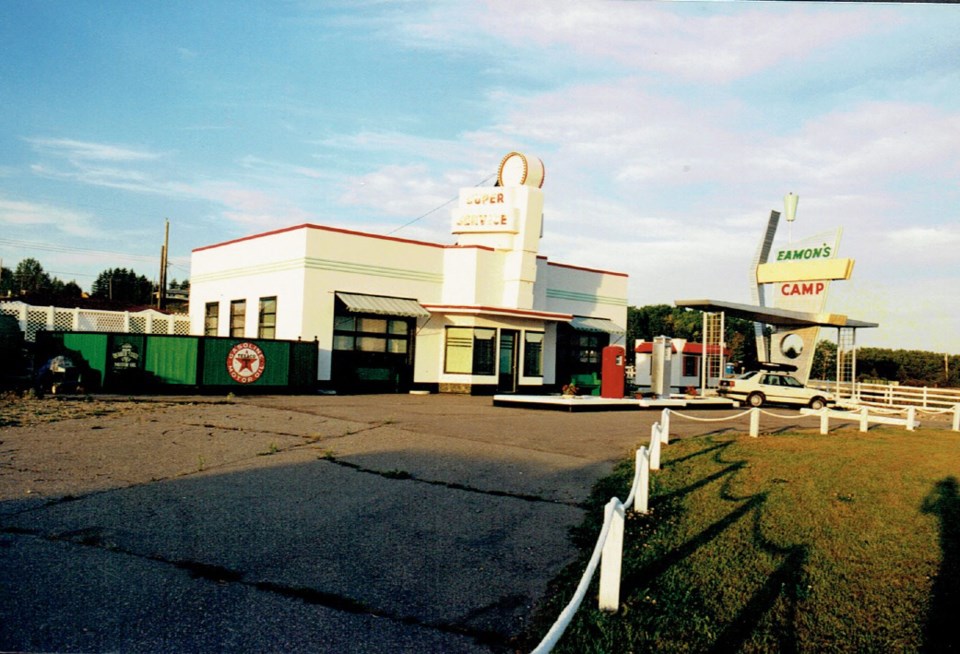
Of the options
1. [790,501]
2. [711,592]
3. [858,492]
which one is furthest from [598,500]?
[858,492]

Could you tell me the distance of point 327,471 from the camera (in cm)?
916

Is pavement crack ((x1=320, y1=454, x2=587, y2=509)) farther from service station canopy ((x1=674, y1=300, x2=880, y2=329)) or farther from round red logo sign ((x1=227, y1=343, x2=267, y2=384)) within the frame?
service station canopy ((x1=674, y1=300, x2=880, y2=329))

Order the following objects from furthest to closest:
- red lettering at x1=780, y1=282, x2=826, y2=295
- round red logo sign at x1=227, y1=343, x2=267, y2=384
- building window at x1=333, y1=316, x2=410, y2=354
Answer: red lettering at x1=780, y1=282, x2=826, y2=295 → building window at x1=333, y1=316, x2=410, y2=354 → round red logo sign at x1=227, y1=343, x2=267, y2=384

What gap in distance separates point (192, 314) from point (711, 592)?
101 feet

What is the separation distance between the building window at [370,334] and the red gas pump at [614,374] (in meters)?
7.70

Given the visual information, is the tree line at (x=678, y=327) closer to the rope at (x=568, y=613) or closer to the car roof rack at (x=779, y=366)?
the car roof rack at (x=779, y=366)

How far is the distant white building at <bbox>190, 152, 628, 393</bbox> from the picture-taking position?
24.5 m

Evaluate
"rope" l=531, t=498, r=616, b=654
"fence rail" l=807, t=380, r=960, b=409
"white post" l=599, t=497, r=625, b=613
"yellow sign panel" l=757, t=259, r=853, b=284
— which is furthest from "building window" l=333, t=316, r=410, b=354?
"rope" l=531, t=498, r=616, b=654

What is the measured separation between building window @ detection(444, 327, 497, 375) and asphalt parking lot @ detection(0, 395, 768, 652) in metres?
13.3

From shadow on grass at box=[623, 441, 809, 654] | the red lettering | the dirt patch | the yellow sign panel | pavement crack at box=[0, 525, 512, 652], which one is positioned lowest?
pavement crack at box=[0, 525, 512, 652]

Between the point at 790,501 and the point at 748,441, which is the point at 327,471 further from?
the point at 748,441

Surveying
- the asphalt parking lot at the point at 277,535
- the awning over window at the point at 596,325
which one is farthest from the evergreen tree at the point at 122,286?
the asphalt parking lot at the point at 277,535

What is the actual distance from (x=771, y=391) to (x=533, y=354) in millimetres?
9342

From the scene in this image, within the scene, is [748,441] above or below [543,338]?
below
